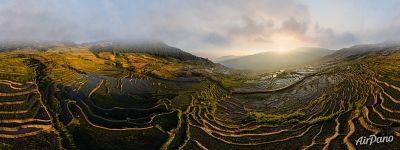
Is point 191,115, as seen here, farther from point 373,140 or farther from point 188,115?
point 373,140

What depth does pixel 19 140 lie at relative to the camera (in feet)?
98.3

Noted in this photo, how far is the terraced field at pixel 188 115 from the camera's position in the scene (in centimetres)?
3041

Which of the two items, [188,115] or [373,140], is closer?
[373,140]

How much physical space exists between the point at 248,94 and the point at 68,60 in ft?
154

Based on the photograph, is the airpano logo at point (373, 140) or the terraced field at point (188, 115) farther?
the terraced field at point (188, 115)

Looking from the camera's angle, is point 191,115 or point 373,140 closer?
point 373,140

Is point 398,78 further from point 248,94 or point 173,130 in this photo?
point 173,130

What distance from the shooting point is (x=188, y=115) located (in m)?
40.1

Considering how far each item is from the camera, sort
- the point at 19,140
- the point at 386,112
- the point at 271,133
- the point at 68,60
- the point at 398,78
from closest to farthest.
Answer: the point at 19,140, the point at 271,133, the point at 386,112, the point at 398,78, the point at 68,60

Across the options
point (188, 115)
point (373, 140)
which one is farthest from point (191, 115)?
point (373, 140)

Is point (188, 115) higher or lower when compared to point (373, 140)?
lower

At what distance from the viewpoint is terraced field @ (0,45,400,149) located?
30.4m

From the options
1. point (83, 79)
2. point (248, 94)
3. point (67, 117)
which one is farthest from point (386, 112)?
point (83, 79)

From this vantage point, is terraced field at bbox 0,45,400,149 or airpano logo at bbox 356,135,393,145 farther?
terraced field at bbox 0,45,400,149
